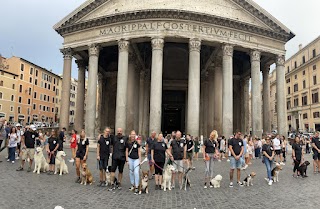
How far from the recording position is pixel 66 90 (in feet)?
74.7

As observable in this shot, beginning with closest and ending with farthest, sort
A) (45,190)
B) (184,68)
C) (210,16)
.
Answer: (45,190), (210,16), (184,68)

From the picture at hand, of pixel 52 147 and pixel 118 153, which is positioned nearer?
pixel 118 153

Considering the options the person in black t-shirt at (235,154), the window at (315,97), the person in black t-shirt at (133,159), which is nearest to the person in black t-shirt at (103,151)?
the person in black t-shirt at (133,159)

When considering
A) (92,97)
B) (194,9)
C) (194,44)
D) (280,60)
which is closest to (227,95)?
(194,44)

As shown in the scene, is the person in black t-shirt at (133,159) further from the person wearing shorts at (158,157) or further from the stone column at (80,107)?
the stone column at (80,107)

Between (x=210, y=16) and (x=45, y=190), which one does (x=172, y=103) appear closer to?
(x=210, y=16)

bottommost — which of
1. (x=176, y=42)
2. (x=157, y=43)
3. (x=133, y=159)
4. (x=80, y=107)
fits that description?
(x=133, y=159)

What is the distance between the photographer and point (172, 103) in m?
31.2

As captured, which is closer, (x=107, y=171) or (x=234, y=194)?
(x=234, y=194)

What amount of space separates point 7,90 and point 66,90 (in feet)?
95.5

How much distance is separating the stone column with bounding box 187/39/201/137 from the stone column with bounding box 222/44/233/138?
2305 mm

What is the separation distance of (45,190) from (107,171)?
1772 mm

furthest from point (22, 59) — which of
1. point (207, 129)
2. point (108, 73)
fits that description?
point (207, 129)

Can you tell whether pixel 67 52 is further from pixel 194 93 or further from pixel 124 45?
pixel 194 93
